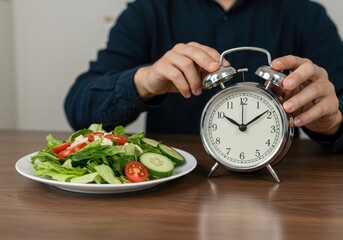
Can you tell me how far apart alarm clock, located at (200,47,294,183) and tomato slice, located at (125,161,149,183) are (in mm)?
174

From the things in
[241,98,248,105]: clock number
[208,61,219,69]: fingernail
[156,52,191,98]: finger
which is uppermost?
[208,61,219,69]: fingernail

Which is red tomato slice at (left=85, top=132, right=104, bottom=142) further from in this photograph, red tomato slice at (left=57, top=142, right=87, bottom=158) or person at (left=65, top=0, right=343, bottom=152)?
person at (left=65, top=0, right=343, bottom=152)

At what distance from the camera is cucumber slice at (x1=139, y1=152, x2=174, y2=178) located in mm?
900

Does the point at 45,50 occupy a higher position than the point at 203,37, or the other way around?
the point at 203,37

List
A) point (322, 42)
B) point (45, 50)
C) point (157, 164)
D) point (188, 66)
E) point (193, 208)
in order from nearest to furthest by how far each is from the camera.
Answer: point (193, 208) < point (157, 164) < point (188, 66) < point (322, 42) < point (45, 50)

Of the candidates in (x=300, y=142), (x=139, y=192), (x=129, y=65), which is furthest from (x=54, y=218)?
(x=129, y=65)

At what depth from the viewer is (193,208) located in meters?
0.82

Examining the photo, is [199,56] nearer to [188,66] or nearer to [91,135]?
[188,66]

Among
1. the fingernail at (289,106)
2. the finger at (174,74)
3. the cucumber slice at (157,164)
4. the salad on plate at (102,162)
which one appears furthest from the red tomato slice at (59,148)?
the fingernail at (289,106)

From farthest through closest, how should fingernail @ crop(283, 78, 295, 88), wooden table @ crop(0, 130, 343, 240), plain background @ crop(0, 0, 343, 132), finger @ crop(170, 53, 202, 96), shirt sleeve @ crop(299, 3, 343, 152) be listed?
plain background @ crop(0, 0, 343, 132) < shirt sleeve @ crop(299, 3, 343, 152) < finger @ crop(170, 53, 202, 96) < fingernail @ crop(283, 78, 295, 88) < wooden table @ crop(0, 130, 343, 240)

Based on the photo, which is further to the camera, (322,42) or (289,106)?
(322,42)

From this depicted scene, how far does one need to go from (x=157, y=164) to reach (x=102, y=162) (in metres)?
0.11

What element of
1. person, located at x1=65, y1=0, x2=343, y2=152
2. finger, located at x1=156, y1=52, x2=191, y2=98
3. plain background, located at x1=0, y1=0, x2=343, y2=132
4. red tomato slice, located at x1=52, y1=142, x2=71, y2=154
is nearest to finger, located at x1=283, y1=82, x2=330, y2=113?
finger, located at x1=156, y1=52, x2=191, y2=98

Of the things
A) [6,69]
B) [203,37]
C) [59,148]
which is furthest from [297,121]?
[6,69]
